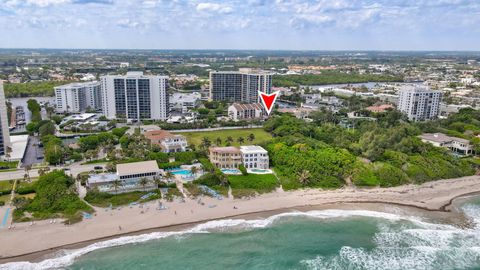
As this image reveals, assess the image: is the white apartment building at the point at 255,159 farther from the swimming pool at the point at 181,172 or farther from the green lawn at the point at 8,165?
the green lawn at the point at 8,165

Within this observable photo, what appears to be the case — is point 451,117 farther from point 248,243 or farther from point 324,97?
point 248,243

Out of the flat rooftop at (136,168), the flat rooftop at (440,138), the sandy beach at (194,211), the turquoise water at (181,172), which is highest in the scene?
the flat rooftop at (440,138)

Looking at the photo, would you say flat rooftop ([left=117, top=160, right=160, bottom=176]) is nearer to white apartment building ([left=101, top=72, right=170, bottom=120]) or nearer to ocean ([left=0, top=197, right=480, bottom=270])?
ocean ([left=0, top=197, right=480, bottom=270])

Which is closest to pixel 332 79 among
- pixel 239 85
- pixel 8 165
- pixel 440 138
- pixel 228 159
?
pixel 239 85

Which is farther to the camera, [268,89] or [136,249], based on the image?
[268,89]

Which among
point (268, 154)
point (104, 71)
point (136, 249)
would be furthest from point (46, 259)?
point (104, 71)

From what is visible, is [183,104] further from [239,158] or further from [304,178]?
[304,178]

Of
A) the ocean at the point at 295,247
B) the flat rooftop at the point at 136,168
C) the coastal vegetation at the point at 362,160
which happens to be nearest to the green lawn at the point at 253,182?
the coastal vegetation at the point at 362,160
